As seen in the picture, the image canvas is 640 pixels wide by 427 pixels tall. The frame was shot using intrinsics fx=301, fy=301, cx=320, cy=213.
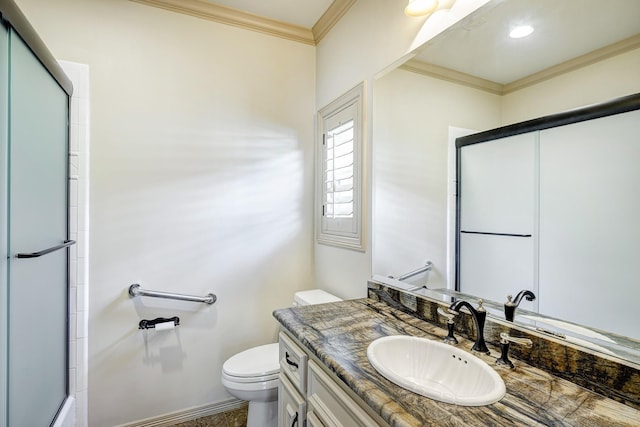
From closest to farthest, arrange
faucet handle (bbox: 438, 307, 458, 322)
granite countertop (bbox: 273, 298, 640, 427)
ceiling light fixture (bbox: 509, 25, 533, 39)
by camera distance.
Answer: granite countertop (bbox: 273, 298, 640, 427), ceiling light fixture (bbox: 509, 25, 533, 39), faucet handle (bbox: 438, 307, 458, 322)

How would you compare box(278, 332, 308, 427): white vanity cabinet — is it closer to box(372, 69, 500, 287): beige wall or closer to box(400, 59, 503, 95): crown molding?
box(372, 69, 500, 287): beige wall

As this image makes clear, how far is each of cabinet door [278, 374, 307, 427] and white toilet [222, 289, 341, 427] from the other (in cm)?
26

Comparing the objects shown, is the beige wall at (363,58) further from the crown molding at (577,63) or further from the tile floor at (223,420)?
the tile floor at (223,420)

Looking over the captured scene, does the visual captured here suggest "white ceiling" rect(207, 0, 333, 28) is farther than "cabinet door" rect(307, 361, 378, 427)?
Yes

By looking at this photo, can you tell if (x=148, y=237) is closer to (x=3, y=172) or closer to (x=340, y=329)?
(x=3, y=172)

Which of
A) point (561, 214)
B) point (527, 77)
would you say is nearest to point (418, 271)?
point (561, 214)

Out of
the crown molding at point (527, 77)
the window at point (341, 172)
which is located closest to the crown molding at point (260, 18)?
the window at point (341, 172)

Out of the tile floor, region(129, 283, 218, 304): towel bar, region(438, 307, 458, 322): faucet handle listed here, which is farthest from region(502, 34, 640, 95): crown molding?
the tile floor

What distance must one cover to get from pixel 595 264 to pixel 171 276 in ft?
6.44

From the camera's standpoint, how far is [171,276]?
6.05ft

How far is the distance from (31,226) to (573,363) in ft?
6.02

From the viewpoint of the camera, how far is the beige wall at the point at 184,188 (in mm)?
1697

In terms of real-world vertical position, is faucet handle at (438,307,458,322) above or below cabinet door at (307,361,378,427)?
above

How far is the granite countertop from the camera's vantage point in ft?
2.13
